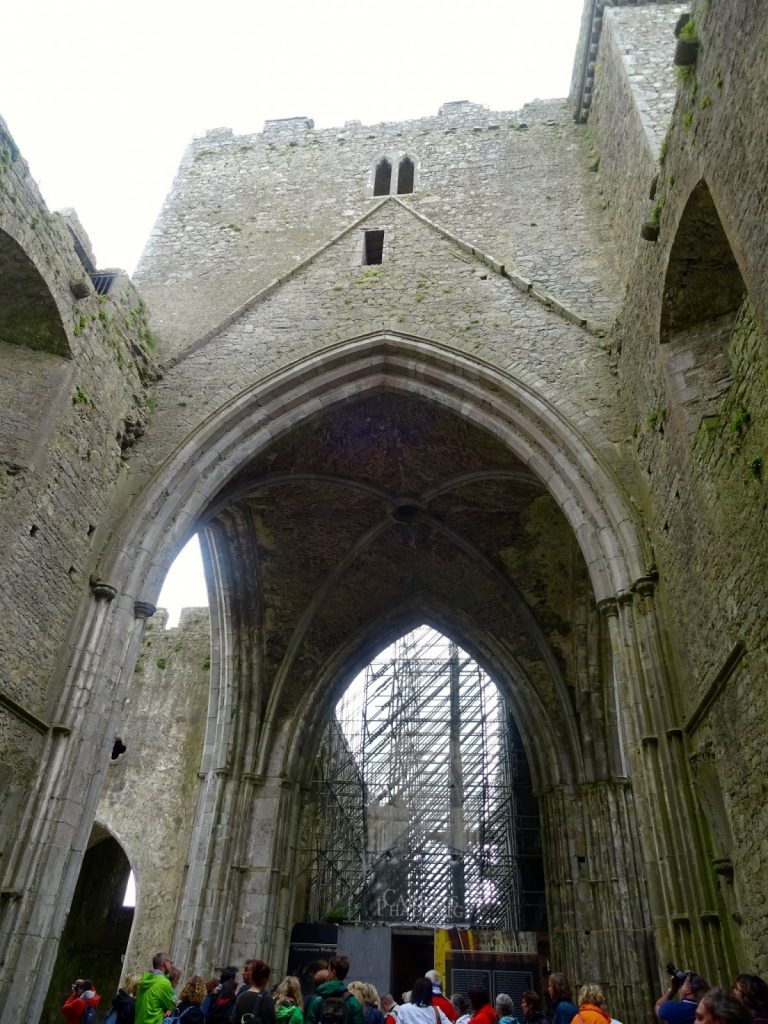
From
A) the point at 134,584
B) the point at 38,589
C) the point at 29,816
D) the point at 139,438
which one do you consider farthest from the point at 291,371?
the point at 29,816

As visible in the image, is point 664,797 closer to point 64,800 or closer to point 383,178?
point 64,800

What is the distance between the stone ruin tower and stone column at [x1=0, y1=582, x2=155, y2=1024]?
2 centimetres

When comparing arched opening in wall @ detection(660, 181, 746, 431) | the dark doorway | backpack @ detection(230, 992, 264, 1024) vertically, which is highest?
arched opening in wall @ detection(660, 181, 746, 431)

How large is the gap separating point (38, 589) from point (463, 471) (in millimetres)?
5492

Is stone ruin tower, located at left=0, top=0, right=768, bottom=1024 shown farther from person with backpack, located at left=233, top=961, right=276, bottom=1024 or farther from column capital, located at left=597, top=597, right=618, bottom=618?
person with backpack, located at left=233, top=961, right=276, bottom=1024

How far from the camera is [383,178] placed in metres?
11.5

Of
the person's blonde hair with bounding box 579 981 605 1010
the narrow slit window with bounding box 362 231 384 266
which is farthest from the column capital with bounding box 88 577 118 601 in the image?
the narrow slit window with bounding box 362 231 384 266

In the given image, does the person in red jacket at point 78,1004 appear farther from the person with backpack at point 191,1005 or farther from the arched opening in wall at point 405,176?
the arched opening in wall at point 405,176

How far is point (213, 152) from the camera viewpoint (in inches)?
488

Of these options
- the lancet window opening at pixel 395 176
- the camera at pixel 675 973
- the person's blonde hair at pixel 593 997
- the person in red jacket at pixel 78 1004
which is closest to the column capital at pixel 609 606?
the camera at pixel 675 973

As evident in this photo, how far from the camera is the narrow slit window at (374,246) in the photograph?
998 centimetres

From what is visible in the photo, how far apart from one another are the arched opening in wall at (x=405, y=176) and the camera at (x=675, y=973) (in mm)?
9669

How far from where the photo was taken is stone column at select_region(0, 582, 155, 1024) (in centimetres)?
532

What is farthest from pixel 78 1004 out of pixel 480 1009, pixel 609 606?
pixel 609 606
